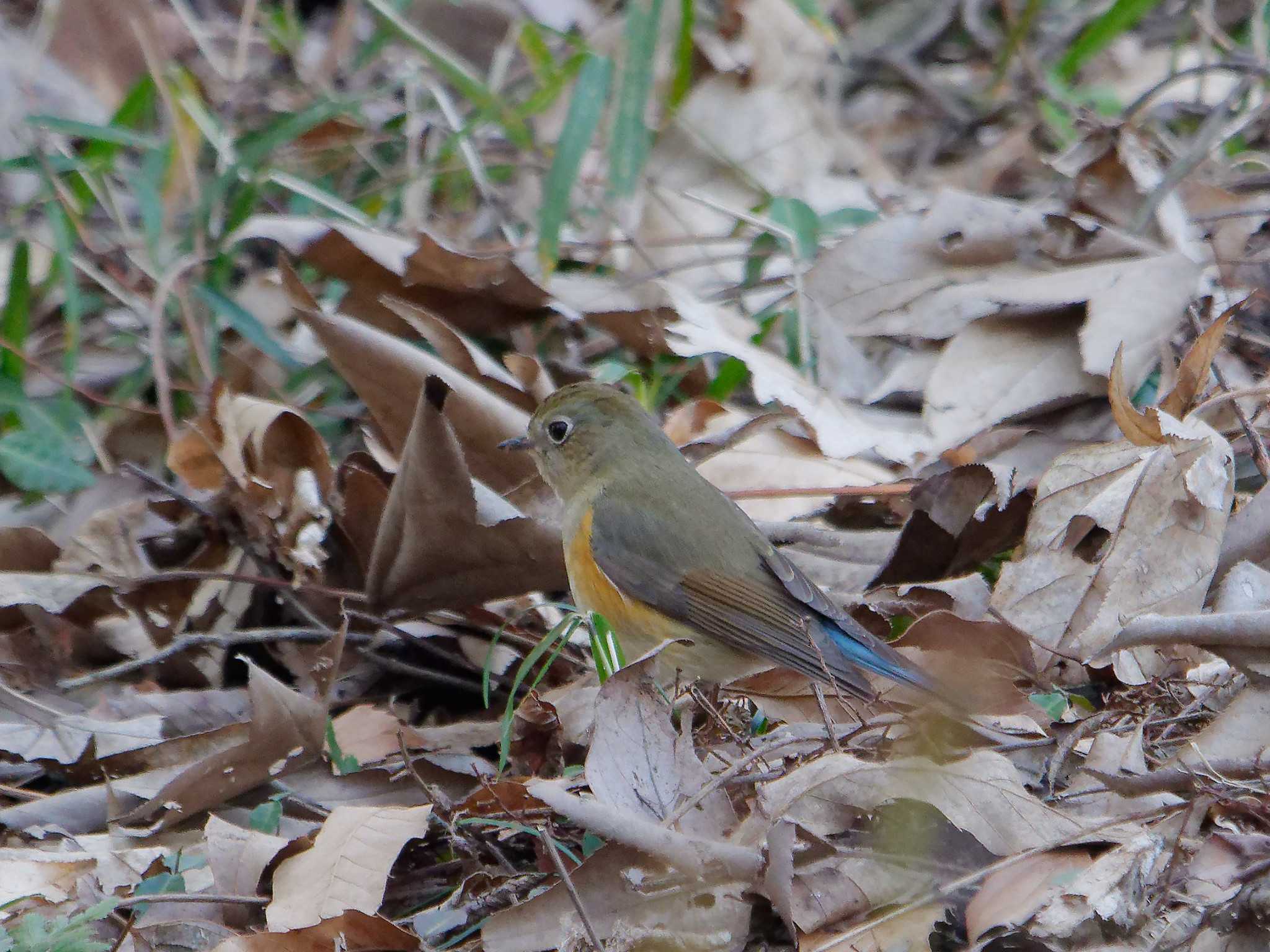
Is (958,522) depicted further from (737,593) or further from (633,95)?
(633,95)

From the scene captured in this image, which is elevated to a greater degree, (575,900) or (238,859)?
(575,900)

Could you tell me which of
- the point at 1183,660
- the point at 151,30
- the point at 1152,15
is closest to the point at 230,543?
the point at 1183,660

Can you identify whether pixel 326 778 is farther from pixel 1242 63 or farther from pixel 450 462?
pixel 1242 63

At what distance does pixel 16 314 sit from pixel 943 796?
4.00 m

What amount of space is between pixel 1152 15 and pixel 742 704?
581 cm

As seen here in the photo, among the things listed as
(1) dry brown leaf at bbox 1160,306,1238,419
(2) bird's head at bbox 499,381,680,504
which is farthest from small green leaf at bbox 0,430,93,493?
(1) dry brown leaf at bbox 1160,306,1238,419

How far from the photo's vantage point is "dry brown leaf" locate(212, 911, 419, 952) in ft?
8.82

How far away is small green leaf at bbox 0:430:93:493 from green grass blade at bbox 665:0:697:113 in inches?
109

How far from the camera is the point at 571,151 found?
5.15 metres

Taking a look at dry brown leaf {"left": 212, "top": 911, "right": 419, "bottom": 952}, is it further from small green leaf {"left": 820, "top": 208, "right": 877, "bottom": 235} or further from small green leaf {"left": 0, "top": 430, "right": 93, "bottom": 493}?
small green leaf {"left": 820, "top": 208, "right": 877, "bottom": 235}

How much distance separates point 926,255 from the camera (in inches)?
199

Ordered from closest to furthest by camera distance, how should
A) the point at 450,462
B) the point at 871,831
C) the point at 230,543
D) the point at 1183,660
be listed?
the point at 871,831 → the point at 1183,660 → the point at 450,462 → the point at 230,543

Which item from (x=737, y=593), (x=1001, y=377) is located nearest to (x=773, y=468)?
(x=737, y=593)

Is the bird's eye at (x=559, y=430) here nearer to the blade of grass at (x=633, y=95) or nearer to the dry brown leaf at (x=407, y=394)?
the dry brown leaf at (x=407, y=394)
